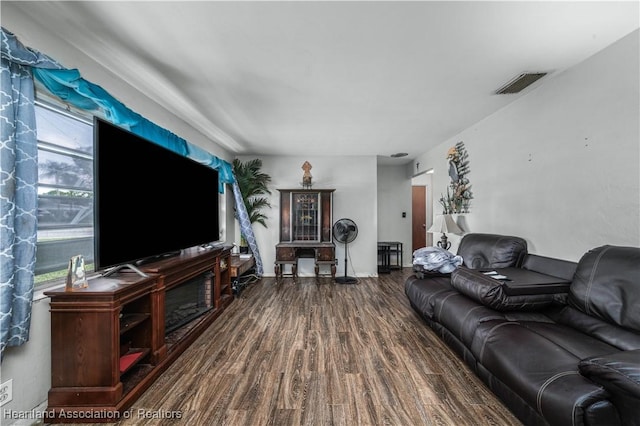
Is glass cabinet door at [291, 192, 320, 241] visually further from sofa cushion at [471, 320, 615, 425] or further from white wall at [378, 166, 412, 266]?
sofa cushion at [471, 320, 615, 425]

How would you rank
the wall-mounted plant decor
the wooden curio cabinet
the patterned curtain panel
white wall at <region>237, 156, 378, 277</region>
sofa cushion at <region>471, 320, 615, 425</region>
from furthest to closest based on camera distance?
white wall at <region>237, 156, 378, 277</region>
the wooden curio cabinet
the wall-mounted plant decor
the patterned curtain panel
sofa cushion at <region>471, 320, 615, 425</region>

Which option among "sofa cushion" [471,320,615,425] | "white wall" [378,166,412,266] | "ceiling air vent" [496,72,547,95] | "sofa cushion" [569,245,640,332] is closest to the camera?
"sofa cushion" [471,320,615,425]

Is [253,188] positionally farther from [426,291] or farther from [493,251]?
[493,251]

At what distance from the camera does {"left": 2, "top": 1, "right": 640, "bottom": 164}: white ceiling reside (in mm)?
1430

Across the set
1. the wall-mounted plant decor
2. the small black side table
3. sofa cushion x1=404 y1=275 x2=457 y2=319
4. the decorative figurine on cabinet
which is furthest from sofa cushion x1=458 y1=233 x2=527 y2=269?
the decorative figurine on cabinet

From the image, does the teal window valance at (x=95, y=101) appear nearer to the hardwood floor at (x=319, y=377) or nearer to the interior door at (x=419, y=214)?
the hardwood floor at (x=319, y=377)

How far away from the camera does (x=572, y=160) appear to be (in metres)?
2.04

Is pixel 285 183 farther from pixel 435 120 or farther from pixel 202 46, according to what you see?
pixel 202 46

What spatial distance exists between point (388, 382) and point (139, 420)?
5.23 ft

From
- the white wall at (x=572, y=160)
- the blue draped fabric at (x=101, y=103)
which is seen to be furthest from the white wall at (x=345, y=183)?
the white wall at (x=572, y=160)

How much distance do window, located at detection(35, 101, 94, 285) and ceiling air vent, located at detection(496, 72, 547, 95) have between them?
3.51 metres

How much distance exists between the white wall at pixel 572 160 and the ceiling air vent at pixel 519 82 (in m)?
→ 0.16

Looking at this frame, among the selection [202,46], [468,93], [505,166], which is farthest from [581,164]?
[202,46]

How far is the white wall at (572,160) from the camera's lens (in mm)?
1679
